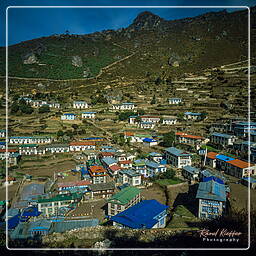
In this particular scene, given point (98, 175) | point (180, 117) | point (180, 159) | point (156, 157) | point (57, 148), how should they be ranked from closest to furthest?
point (98, 175) < point (180, 159) < point (156, 157) < point (57, 148) < point (180, 117)

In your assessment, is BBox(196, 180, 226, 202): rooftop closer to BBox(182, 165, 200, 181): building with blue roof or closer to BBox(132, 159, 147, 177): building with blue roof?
BBox(182, 165, 200, 181): building with blue roof

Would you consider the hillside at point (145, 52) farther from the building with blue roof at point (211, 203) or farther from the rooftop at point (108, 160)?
the building with blue roof at point (211, 203)

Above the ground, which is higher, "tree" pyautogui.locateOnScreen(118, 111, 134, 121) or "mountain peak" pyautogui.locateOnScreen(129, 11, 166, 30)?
"mountain peak" pyautogui.locateOnScreen(129, 11, 166, 30)

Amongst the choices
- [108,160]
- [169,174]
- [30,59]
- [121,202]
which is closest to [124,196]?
[121,202]

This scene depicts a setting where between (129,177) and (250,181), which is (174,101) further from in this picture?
(250,181)

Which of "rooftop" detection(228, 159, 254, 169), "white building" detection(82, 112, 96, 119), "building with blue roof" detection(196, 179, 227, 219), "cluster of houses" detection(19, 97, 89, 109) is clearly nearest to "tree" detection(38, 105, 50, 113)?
"cluster of houses" detection(19, 97, 89, 109)

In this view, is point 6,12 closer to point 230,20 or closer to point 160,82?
point 160,82
